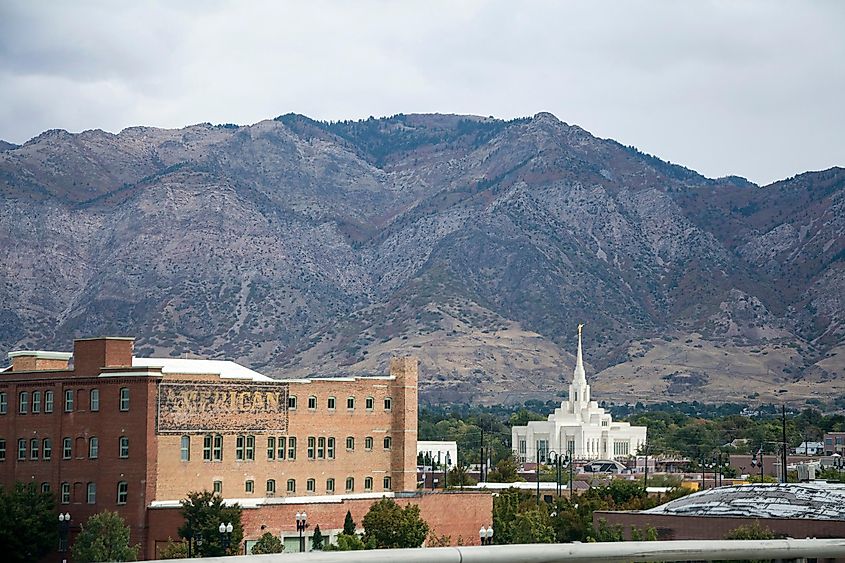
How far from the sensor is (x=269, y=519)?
74188 millimetres

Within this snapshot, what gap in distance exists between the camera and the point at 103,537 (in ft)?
226

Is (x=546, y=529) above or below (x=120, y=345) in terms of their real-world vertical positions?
below

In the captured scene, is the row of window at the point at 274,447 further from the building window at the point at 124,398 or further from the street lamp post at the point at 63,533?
the street lamp post at the point at 63,533

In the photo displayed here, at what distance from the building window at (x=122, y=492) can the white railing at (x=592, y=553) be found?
7047 centimetres

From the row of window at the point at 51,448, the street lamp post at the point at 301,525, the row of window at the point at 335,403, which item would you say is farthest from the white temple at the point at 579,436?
the street lamp post at the point at 301,525

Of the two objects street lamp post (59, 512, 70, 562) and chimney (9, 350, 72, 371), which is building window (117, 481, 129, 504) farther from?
chimney (9, 350, 72, 371)

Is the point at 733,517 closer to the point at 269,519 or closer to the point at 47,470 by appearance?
the point at 269,519

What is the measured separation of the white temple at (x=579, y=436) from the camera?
187875 mm

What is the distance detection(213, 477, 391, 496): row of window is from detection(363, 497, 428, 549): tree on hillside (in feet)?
26.8

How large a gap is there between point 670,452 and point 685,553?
17243 cm

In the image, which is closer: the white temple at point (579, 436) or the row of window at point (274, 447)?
the row of window at point (274, 447)

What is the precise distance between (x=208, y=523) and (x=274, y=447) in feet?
48.7

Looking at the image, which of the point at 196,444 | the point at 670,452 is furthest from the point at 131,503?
the point at 670,452

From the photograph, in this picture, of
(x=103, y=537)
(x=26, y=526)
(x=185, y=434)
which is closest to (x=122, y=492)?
(x=185, y=434)
